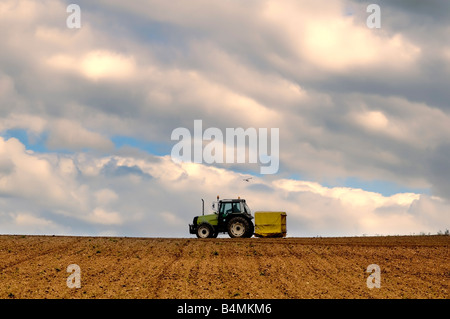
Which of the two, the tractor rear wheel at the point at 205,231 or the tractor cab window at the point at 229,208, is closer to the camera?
the tractor cab window at the point at 229,208

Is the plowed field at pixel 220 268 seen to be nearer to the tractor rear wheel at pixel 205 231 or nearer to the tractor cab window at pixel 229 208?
the tractor cab window at pixel 229 208

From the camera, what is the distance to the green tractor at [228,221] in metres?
36.8

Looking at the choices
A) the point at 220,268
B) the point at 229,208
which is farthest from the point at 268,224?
the point at 220,268

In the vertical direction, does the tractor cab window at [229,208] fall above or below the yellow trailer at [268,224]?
above

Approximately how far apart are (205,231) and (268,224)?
4.32 m

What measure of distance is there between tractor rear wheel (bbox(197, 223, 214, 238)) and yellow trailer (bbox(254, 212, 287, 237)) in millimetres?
3065

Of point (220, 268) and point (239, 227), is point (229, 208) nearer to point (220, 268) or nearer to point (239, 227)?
point (239, 227)

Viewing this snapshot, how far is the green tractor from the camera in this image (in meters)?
36.8

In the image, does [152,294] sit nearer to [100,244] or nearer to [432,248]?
[100,244]

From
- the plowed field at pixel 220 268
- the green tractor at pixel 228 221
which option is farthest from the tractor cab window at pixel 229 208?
the plowed field at pixel 220 268

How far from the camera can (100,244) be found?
1206 inches

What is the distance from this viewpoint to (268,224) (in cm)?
3688
